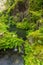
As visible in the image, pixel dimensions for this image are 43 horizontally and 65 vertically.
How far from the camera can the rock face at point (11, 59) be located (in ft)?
74.4

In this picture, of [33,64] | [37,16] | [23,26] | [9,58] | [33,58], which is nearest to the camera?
[33,64]

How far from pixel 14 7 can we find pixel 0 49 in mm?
30317

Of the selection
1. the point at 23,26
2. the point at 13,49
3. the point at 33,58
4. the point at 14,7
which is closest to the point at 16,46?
the point at 13,49

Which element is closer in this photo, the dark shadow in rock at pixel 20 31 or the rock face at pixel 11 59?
the rock face at pixel 11 59

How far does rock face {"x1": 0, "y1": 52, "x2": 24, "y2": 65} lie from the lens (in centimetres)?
2269

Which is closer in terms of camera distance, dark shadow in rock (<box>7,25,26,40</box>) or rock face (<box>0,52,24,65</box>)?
rock face (<box>0,52,24,65</box>)

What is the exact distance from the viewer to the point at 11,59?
23688 millimetres

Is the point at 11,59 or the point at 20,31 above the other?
the point at 11,59

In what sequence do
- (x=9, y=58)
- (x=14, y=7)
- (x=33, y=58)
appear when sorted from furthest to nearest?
(x=14, y=7), (x=9, y=58), (x=33, y=58)

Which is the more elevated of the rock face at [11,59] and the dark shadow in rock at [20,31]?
the rock face at [11,59]

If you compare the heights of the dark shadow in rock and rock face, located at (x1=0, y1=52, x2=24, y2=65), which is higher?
rock face, located at (x1=0, y1=52, x2=24, y2=65)

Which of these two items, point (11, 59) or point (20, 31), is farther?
point (20, 31)

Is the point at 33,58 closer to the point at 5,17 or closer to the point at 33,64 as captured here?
the point at 33,64

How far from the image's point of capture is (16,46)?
26.0 m
